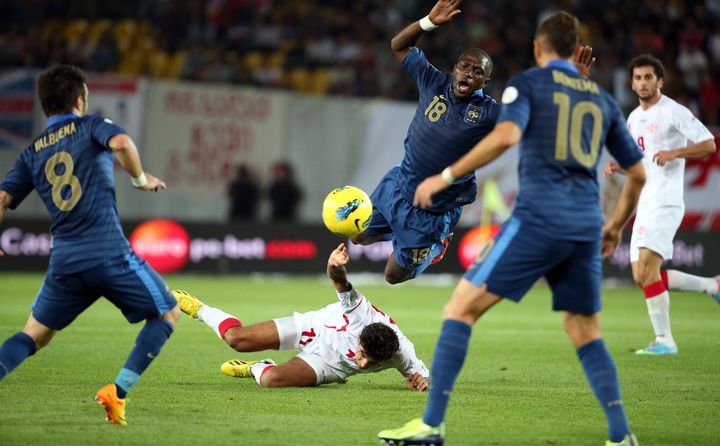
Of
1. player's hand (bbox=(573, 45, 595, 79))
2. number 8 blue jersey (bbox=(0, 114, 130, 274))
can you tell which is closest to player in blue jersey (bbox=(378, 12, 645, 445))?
player's hand (bbox=(573, 45, 595, 79))

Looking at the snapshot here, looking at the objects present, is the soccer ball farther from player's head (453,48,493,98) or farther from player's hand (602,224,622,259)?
player's hand (602,224,622,259)

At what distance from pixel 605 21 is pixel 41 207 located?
40.2 feet

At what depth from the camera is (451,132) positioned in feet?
28.7

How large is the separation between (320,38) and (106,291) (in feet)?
56.6

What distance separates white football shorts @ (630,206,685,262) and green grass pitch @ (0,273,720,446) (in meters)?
1.05

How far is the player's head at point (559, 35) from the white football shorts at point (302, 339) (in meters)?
3.27

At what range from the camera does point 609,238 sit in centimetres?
587

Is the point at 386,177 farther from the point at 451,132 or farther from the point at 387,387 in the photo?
the point at 387,387

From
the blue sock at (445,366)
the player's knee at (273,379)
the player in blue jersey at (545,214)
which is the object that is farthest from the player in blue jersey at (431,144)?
the blue sock at (445,366)

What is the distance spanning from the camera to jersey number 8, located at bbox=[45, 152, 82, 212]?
6.23 meters

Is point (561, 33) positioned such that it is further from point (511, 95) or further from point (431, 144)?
point (431, 144)

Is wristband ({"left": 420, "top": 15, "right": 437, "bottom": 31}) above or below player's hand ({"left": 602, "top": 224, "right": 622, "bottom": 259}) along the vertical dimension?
above

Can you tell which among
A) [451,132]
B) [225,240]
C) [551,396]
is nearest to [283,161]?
[225,240]

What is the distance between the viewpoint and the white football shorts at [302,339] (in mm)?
8008
